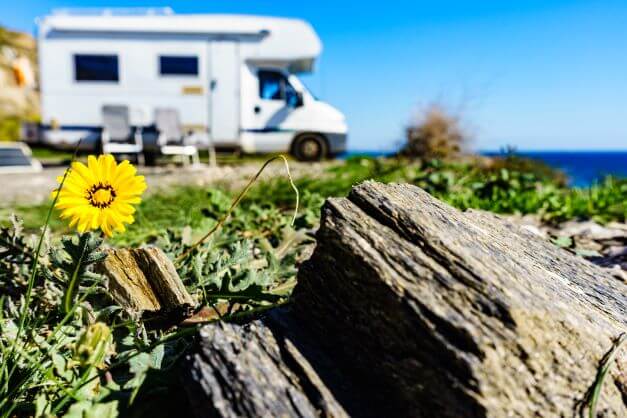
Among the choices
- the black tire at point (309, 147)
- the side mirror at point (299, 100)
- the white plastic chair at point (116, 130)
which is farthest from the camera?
the black tire at point (309, 147)

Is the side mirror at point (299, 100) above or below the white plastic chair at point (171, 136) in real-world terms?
above

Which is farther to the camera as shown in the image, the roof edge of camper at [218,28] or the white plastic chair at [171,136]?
the roof edge of camper at [218,28]

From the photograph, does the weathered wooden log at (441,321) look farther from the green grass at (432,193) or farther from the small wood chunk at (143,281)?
the green grass at (432,193)

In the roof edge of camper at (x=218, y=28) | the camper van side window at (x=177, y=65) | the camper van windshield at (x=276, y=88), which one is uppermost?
the roof edge of camper at (x=218, y=28)

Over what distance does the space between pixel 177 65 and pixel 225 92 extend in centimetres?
132

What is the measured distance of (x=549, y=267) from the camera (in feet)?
4.75

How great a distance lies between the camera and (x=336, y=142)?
14.0 metres

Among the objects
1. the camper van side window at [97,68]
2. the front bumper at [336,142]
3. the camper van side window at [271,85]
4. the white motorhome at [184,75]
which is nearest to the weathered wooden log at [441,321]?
the white motorhome at [184,75]

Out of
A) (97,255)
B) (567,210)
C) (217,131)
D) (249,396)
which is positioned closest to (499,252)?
(249,396)

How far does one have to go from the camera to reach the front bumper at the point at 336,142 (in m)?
13.9

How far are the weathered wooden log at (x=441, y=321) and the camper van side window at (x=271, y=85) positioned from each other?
41.3 ft

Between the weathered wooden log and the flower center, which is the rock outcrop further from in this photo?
the flower center

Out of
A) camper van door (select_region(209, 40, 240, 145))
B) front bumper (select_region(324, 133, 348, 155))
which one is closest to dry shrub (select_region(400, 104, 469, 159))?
front bumper (select_region(324, 133, 348, 155))

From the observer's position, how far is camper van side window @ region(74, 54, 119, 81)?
12.7 m
